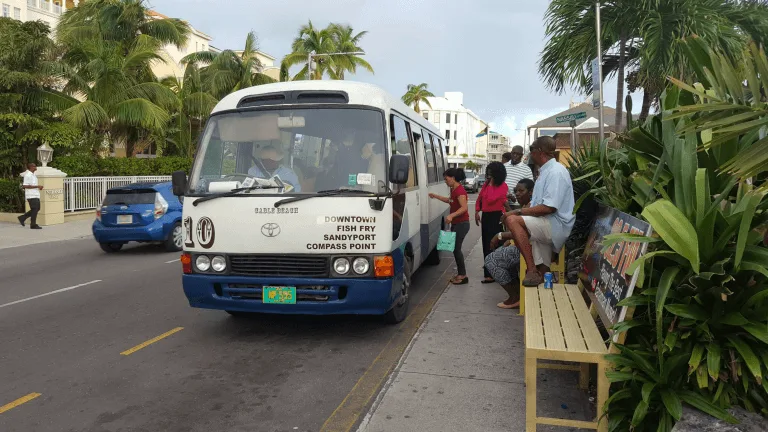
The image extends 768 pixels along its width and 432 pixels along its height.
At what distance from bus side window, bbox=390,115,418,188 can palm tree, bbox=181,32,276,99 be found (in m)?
27.5

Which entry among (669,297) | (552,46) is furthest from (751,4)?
(669,297)

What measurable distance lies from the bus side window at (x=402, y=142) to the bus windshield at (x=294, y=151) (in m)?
0.42

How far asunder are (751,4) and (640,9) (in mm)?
2165

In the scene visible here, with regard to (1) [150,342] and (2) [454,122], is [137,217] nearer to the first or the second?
(1) [150,342]

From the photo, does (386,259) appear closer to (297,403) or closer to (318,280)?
(318,280)

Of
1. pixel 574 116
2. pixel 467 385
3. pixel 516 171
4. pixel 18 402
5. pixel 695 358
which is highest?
pixel 574 116

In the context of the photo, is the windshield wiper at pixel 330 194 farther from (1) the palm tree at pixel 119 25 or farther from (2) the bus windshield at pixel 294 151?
(1) the palm tree at pixel 119 25

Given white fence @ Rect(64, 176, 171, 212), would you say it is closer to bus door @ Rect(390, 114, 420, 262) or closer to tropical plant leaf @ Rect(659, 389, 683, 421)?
bus door @ Rect(390, 114, 420, 262)

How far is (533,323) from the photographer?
13.6 ft

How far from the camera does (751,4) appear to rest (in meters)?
10.7

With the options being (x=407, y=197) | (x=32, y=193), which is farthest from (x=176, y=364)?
(x=32, y=193)

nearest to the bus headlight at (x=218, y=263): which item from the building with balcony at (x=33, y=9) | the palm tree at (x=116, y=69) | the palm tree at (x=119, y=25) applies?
the palm tree at (x=116, y=69)

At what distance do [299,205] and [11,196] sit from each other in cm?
1785

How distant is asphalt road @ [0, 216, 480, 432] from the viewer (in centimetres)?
417
